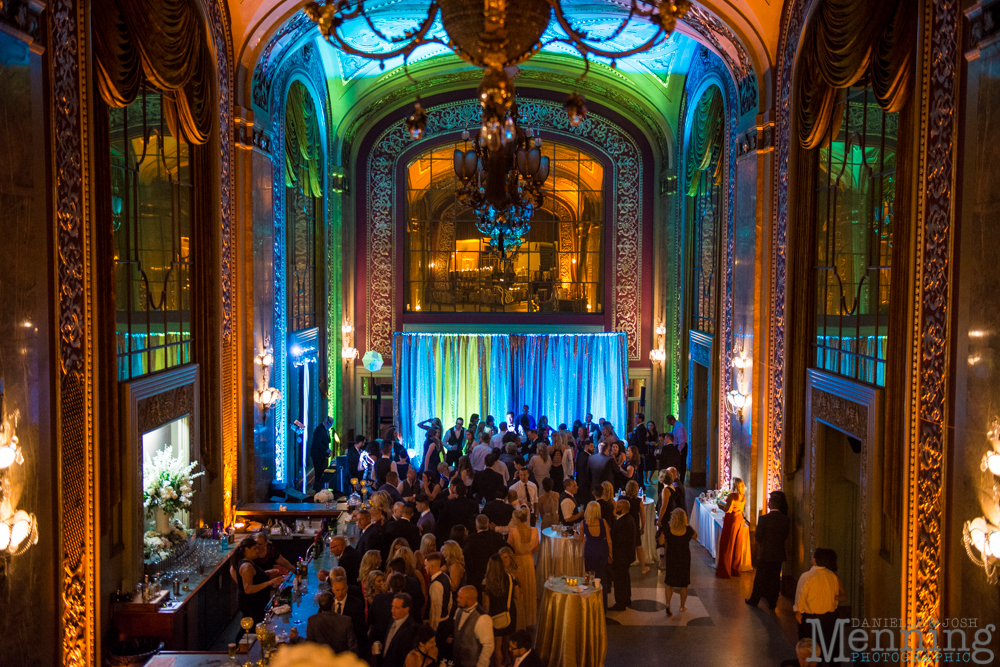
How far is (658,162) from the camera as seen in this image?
1588 centimetres

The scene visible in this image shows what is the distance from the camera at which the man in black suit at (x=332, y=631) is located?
539 cm

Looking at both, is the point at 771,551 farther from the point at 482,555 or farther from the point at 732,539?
the point at 482,555

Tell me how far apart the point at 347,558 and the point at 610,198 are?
1091 cm

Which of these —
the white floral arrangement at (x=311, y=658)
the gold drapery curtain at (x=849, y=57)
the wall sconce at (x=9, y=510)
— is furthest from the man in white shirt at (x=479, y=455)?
the white floral arrangement at (x=311, y=658)

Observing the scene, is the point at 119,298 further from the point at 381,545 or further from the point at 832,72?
the point at 832,72

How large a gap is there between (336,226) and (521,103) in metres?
4.27

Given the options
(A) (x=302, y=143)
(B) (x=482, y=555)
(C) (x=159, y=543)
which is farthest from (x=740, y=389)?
(A) (x=302, y=143)

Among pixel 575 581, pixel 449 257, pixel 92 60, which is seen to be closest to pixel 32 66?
pixel 92 60

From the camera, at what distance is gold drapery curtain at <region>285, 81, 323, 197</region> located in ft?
39.3

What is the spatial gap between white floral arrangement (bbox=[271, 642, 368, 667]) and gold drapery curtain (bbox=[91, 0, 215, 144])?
A: 5.52 m

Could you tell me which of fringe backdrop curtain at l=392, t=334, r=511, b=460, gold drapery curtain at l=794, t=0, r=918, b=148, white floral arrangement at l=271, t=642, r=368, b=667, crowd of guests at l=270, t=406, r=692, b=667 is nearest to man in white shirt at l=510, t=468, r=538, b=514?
crowd of guests at l=270, t=406, r=692, b=667

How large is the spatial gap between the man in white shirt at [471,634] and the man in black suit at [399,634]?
1.19ft

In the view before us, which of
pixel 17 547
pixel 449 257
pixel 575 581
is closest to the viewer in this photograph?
pixel 17 547

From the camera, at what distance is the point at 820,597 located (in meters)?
6.45
